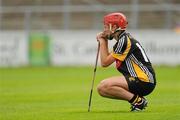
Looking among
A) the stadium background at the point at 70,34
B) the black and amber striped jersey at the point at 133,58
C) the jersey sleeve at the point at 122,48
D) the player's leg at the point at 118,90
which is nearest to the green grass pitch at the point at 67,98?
the stadium background at the point at 70,34

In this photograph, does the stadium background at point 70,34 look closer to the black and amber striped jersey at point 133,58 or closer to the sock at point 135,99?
the sock at point 135,99

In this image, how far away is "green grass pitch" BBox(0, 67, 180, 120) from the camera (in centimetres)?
1281

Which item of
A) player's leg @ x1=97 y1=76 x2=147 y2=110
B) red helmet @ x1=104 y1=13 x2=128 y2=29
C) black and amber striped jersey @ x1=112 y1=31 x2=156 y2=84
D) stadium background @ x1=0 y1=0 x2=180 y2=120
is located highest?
red helmet @ x1=104 y1=13 x2=128 y2=29

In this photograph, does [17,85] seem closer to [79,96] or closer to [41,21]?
[79,96]

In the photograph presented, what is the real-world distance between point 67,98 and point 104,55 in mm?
4809

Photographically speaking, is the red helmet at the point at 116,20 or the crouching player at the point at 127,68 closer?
the crouching player at the point at 127,68

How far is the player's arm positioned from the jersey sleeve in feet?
0.48

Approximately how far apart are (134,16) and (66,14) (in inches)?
129

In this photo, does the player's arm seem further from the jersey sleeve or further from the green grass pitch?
the green grass pitch

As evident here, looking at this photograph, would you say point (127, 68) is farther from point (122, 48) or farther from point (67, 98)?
point (67, 98)

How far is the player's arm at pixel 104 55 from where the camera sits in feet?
43.5

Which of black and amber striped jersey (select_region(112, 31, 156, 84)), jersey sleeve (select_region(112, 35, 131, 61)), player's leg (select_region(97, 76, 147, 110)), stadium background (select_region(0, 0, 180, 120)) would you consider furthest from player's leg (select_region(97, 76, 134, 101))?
stadium background (select_region(0, 0, 180, 120))

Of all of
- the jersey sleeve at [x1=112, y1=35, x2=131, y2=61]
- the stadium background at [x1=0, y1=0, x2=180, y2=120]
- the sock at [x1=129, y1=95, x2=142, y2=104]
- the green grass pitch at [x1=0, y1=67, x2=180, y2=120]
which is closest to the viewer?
the green grass pitch at [x1=0, y1=67, x2=180, y2=120]

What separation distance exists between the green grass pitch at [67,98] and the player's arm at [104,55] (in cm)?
89
